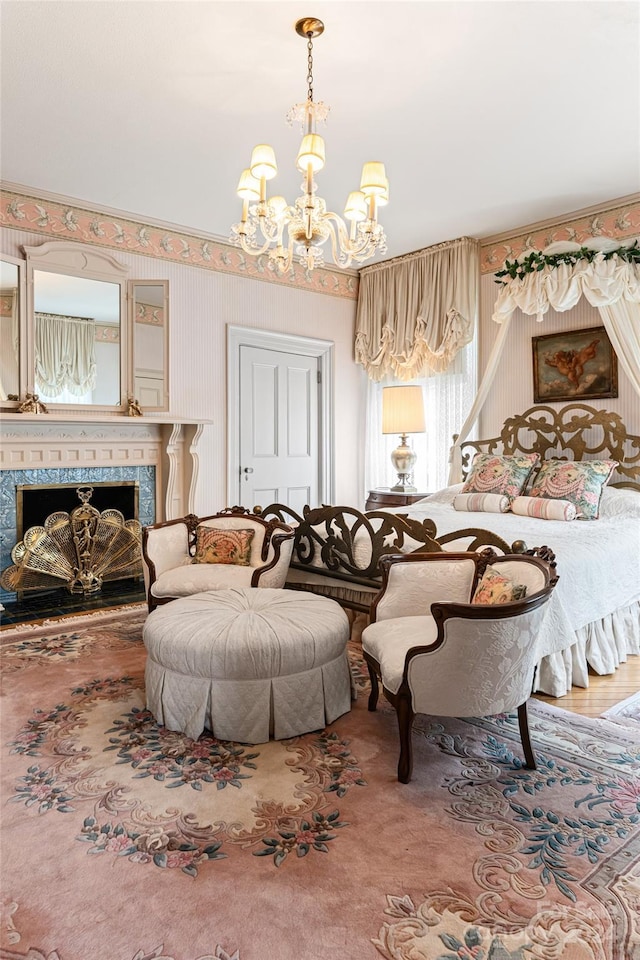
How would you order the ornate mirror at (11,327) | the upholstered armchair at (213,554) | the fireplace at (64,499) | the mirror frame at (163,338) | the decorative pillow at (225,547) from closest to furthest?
the upholstered armchair at (213,554)
the decorative pillow at (225,547)
the ornate mirror at (11,327)
the fireplace at (64,499)
the mirror frame at (163,338)

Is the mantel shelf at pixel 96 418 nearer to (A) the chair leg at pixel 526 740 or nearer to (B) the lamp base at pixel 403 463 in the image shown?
(B) the lamp base at pixel 403 463

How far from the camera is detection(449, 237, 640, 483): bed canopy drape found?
4.01 m

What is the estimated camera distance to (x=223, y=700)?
2395 millimetres

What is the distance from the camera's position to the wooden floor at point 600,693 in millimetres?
2781

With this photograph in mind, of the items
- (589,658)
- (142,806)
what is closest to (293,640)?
(142,806)

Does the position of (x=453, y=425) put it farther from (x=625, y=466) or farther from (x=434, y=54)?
(x=434, y=54)

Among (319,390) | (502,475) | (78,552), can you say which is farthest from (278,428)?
(502,475)

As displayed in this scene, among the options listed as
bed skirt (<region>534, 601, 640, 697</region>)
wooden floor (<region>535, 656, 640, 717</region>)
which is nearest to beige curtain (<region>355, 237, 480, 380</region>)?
bed skirt (<region>534, 601, 640, 697</region>)

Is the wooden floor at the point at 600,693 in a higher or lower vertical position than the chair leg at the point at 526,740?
lower

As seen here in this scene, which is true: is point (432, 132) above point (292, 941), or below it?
above

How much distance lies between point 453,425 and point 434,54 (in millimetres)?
3263

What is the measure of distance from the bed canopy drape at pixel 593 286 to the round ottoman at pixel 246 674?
2.92 m

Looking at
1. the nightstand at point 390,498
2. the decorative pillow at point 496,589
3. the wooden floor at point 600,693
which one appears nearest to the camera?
the decorative pillow at point 496,589

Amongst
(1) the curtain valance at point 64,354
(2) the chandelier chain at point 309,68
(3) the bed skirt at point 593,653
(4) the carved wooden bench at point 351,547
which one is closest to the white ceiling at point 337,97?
(2) the chandelier chain at point 309,68
